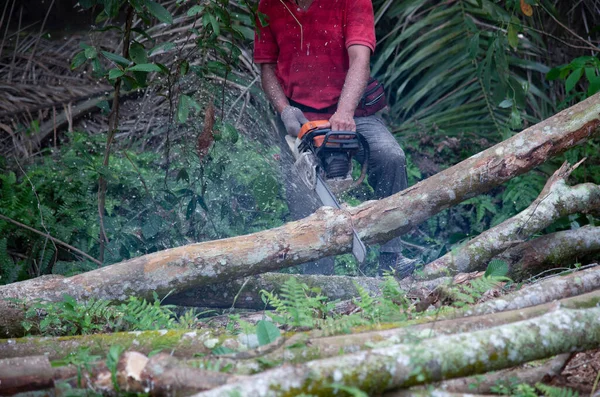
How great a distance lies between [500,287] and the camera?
3.22 metres

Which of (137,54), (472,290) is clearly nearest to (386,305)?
(472,290)

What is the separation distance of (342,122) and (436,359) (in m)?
2.57

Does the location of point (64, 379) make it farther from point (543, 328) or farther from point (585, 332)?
point (585, 332)

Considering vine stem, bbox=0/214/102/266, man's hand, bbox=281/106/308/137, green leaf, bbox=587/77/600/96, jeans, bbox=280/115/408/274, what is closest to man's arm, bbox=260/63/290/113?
man's hand, bbox=281/106/308/137

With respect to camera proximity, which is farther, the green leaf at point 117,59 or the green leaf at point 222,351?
the green leaf at point 117,59

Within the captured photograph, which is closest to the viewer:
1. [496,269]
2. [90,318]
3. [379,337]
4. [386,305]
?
[379,337]

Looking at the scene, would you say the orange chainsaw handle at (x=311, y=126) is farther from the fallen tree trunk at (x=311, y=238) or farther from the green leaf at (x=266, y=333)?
the green leaf at (x=266, y=333)

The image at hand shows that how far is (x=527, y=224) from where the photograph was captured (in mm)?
3760

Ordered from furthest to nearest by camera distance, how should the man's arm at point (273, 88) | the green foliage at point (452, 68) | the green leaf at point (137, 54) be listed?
1. the green foliage at point (452, 68)
2. the man's arm at point (273, 88)
3. the green leaf at point (137, 54)

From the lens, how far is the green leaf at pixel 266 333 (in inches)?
91.5

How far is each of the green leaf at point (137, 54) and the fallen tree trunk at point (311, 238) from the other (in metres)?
1.20

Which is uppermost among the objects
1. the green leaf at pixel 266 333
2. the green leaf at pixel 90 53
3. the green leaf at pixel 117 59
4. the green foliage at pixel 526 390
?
the green leaf at pixel 90 53

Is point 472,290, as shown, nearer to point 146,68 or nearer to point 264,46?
point 146,68

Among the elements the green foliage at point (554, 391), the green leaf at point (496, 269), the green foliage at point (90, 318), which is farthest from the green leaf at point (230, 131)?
A: the green foliage at point (554, 391)
